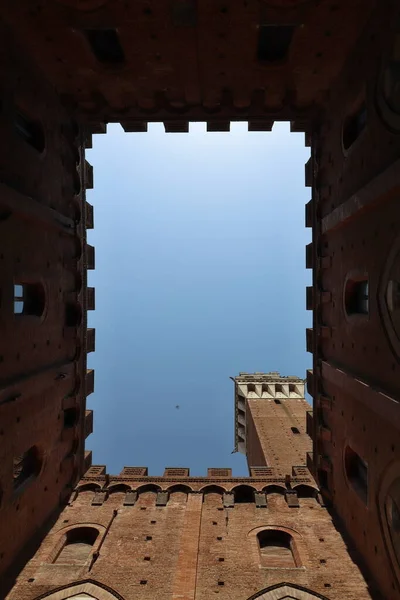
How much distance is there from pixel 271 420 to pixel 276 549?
61.4ft

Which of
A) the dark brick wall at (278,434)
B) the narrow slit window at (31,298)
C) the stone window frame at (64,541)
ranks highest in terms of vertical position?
the narrow slit window at (31,298)

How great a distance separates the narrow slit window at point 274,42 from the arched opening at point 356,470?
1233 cm

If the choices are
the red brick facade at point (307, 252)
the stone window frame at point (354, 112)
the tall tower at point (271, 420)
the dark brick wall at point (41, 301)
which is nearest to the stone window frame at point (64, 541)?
the red brick facade at point (307, 252)

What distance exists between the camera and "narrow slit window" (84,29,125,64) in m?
11.4

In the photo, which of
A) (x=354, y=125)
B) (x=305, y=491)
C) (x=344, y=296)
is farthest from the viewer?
(x=305, y=491)

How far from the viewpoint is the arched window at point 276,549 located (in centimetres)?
1185

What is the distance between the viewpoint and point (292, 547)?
40.7 ft

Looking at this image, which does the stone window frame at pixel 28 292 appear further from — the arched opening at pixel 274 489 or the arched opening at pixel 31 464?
the arched opening at pixel 274 489

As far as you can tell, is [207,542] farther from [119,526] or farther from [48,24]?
[48,24]

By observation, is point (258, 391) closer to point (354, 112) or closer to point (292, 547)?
point (292, 547)

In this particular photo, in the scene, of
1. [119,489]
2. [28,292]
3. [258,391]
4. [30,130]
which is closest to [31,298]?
[28,292]

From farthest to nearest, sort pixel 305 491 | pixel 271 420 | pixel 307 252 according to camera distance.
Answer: pixel 271 420, pixel 307 252, pixel 305 491

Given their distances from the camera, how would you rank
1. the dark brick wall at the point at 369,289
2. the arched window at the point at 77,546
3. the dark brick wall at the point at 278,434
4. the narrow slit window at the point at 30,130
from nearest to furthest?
1. the dark brick wall at the point at 369,289
2. the narrow slit window at the point at 30,130
3. the arched window at the point at 77,546
4. the dark brick wall at the point at 278,434

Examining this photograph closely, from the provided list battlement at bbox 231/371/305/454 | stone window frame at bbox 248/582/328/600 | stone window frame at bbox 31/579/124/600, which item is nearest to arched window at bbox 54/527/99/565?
stone window frame at bbox 31/579/124/600
